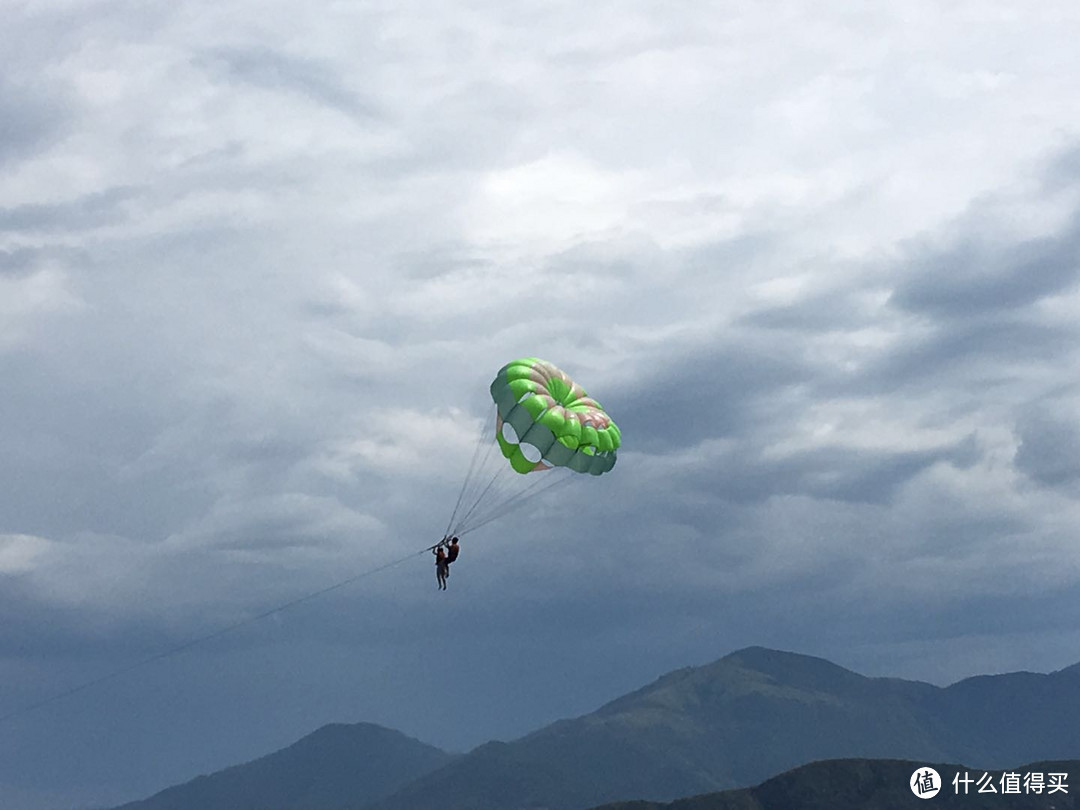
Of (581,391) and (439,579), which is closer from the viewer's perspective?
(439,579)

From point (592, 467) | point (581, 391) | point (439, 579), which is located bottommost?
point (439, 579)

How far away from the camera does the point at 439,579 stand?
7262 centimetres

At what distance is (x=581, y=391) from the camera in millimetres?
79375

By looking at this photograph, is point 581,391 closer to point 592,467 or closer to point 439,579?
point 592,467

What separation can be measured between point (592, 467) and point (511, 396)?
6.65 m

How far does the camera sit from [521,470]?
77.9m

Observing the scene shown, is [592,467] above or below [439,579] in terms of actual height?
above

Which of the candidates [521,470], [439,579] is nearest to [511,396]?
[521,470]

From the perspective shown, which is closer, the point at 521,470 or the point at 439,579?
the point at 439,579

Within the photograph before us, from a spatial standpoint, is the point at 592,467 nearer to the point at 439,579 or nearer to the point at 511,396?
the point at 511,396

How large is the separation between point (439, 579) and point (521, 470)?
924cm

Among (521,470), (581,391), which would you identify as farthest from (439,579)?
(581,391)

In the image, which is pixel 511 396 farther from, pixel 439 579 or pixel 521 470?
pixel 439 579

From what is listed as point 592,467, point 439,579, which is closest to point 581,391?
point 592,467
